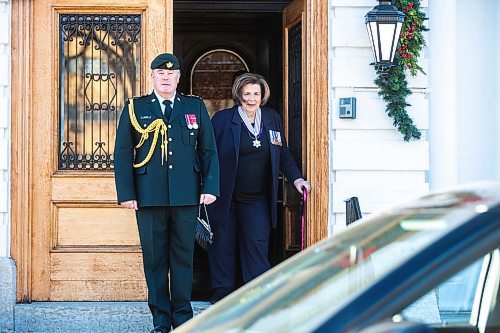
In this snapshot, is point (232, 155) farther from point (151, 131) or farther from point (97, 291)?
point (97, 291)

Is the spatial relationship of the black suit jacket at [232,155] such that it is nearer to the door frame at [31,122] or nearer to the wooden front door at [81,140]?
the door frame at [31,122]

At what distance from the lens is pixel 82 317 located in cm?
796

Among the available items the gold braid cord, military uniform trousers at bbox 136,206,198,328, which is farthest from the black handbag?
the gold braid cord

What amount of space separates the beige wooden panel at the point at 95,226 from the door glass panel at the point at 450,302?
518 centimetres

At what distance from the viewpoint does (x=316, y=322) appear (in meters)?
2.56

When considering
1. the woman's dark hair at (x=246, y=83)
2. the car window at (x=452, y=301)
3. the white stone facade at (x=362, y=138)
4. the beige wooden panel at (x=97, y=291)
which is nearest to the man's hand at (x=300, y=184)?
the white stone facade at (x=362, y=138)

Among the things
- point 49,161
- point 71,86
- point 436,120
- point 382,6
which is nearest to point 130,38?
point 71,86

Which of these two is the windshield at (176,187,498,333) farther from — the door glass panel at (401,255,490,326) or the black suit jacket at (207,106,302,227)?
the black suit jacket at (207,106,302,227)

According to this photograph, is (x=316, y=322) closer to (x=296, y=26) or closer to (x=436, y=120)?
(x=436, y=120)

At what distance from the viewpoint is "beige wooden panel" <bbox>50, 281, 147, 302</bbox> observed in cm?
807

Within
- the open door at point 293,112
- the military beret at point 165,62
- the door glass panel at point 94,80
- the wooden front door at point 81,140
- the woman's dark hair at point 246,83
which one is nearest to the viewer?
the military beret at point 165,62

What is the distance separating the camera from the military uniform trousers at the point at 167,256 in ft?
24.0

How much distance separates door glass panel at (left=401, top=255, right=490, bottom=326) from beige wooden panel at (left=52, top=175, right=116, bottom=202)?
520 cm

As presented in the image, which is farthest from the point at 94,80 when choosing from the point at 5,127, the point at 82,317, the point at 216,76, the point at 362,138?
the point at 216,76
